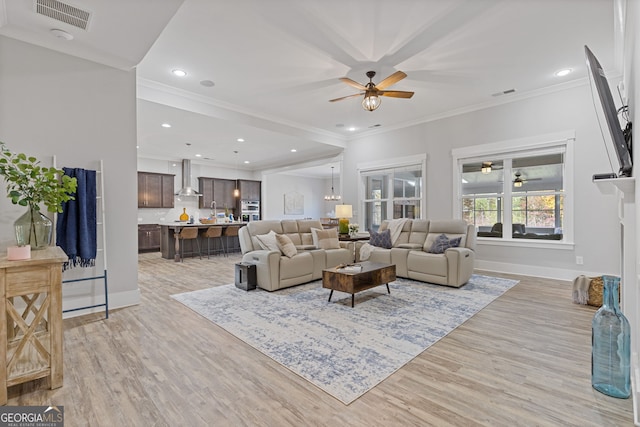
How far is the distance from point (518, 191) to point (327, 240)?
141 inches

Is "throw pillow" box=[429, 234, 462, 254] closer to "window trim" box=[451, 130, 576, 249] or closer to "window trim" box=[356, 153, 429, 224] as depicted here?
"window trim" box=[451, 130, 576, 249]

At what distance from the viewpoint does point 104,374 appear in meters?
2.19

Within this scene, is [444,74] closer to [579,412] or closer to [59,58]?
[579,412]

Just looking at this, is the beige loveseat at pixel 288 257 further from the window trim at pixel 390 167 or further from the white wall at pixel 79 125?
the window trim at pixel 390 167

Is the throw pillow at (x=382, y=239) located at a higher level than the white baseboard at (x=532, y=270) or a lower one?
higher

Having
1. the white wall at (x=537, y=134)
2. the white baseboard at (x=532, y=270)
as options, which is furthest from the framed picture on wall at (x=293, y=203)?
A: the white baseboard at (x=532, y=270)

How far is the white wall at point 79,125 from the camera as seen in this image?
120 inches

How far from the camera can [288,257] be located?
15.0 feet

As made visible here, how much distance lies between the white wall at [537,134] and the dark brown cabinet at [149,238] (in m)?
7.41

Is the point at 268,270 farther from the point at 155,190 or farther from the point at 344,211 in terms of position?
the point at 155,190

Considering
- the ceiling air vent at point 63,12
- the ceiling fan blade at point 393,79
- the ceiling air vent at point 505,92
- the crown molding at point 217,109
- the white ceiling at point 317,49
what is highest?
the ceiling air vent at point 505,92

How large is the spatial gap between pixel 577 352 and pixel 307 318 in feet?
7.70

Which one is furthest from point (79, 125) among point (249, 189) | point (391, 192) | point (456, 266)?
point (249, 189)

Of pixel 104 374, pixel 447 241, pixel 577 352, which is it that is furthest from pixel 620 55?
pixel 104 374
